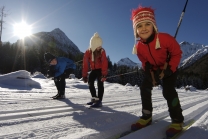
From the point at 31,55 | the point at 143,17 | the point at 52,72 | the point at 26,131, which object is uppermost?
the point at 31,55

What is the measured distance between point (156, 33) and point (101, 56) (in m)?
1.87

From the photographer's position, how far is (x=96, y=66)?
14.2 ft

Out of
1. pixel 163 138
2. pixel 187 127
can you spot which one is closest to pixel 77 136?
pixel 163 138

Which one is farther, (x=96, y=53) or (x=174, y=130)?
(x=96, y=53)

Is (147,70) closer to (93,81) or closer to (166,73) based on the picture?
(166,73)

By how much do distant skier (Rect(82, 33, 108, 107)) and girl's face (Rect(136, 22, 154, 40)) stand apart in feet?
5.58

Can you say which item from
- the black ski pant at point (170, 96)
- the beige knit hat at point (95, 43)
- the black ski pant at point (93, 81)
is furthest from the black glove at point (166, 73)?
the beige knit hat at point (95, 43)

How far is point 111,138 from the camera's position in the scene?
1.96m

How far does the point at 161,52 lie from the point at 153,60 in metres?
0.18

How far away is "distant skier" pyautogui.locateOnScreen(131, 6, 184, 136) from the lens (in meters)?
2.40

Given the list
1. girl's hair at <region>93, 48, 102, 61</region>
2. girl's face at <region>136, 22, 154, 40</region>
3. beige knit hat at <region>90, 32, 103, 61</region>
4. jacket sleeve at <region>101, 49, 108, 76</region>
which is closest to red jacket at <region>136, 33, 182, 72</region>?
girl's face at <region>136, 22, 154, 40</region>

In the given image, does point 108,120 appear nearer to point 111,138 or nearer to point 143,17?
point 111,138

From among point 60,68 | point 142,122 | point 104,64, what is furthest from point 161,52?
point 60,68

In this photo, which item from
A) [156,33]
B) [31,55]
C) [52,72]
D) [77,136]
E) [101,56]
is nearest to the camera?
[77,136]
